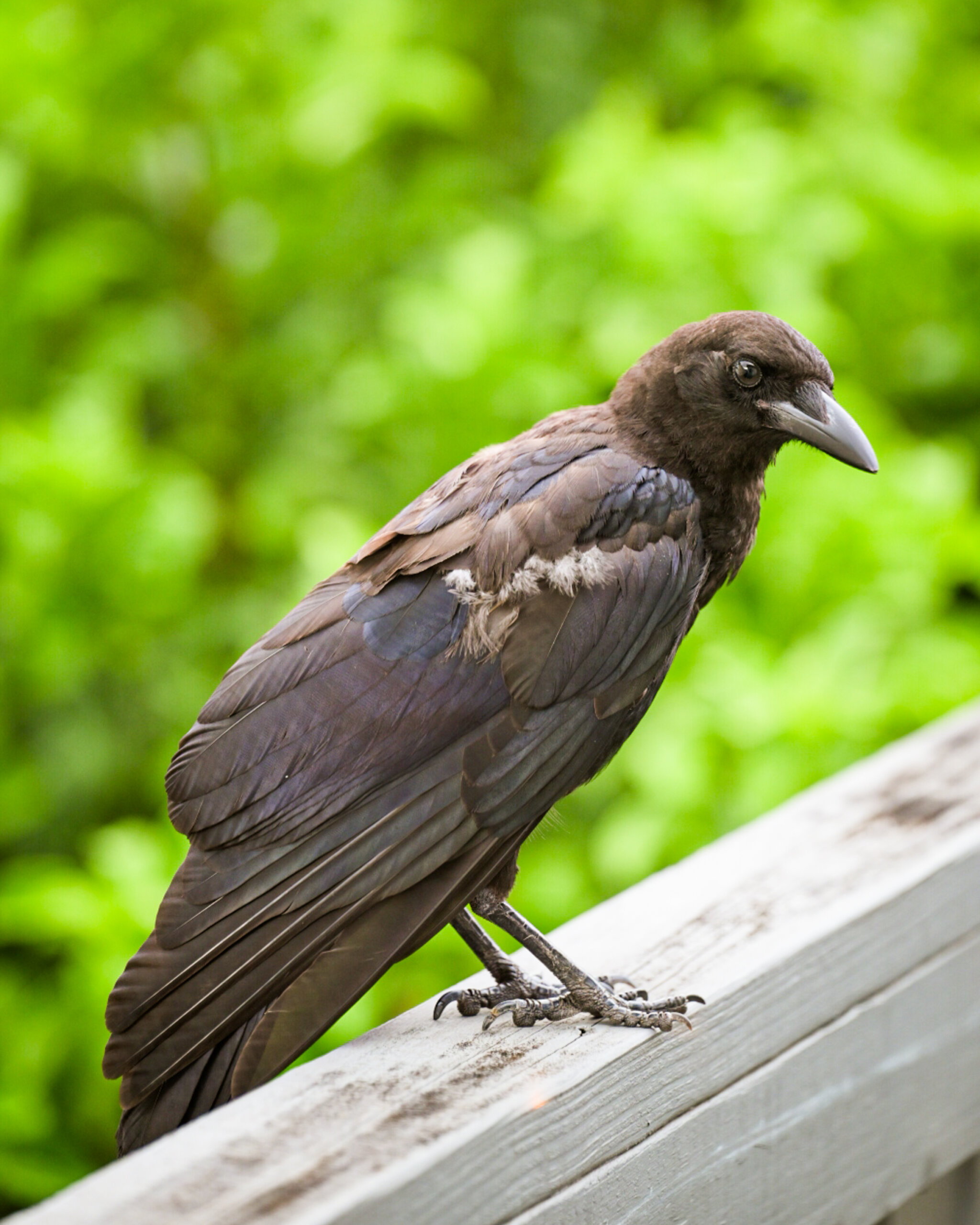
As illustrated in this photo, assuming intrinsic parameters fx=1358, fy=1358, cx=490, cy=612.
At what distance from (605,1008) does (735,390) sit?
0.84 m

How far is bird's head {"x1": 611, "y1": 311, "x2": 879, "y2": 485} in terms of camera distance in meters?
1.84

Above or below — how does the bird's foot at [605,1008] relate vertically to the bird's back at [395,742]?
below

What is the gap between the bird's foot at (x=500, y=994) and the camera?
1668 mm

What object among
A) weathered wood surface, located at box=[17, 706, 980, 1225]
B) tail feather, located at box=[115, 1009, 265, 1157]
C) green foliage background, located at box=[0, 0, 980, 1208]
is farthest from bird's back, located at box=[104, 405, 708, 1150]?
green foliage background, located at box=[0, 0, 980, 1208]

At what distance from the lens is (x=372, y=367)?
3887mm

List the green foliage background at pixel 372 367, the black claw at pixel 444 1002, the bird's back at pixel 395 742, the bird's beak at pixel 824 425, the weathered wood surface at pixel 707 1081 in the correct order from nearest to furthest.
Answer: the weathered wood surface at pixel 707 1081 → the bird's back at pixel 395 742 → the black claw at pixel 444 1002 → the bird's beak at pixel 824 425 → the green foliage background at pixel 372 367

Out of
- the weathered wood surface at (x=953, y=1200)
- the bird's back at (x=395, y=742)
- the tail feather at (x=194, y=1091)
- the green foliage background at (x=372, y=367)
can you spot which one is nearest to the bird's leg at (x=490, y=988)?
the bird's back at (x=395, y=742)

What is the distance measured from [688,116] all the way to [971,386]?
1881mm

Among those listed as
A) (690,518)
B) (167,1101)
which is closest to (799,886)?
(690,518)

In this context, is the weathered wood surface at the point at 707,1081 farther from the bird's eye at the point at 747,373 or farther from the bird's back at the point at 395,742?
the bird's eye at the point at 747,373

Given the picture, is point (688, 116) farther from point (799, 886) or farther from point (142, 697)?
point (799, 886)

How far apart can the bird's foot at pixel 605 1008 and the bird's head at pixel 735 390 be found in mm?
727

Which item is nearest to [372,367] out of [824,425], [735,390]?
[735,390]

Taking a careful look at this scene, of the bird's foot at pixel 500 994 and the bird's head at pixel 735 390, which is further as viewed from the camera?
the bird's head at pixel 735 390
